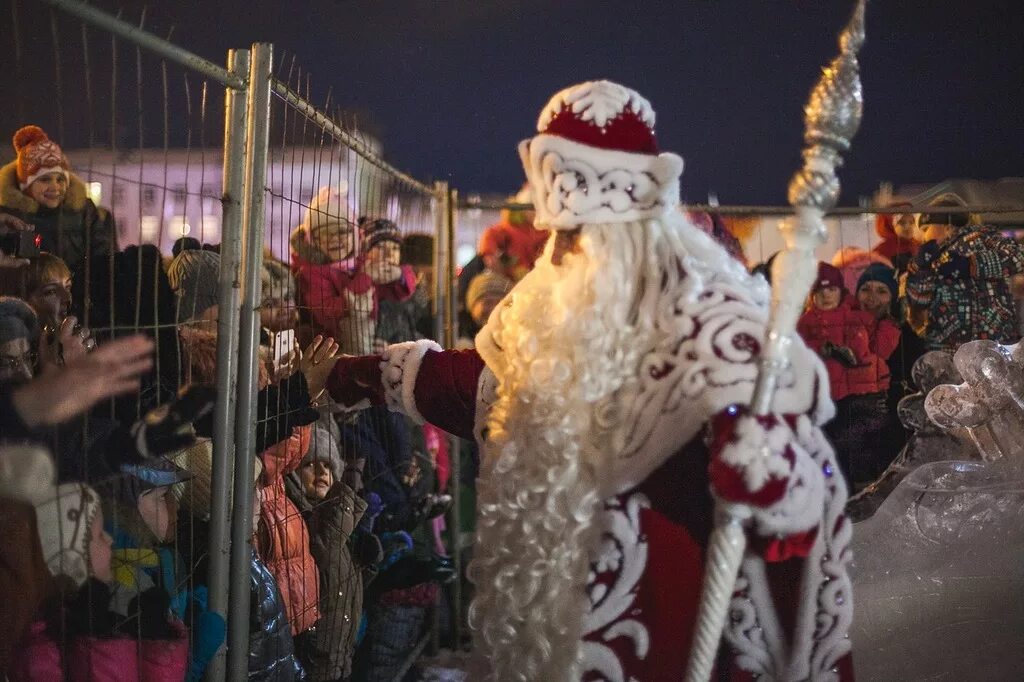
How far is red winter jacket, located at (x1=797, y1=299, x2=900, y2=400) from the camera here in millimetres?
5336

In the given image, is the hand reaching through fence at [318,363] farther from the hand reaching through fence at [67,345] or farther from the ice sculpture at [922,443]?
the ice sculpture at [922,443]

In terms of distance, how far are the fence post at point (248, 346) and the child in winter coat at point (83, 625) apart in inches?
9.1

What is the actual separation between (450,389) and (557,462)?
480 millimetres

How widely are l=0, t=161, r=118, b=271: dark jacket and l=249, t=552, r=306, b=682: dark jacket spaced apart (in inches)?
37.4

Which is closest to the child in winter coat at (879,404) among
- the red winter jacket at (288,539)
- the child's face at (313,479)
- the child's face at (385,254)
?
the child's face at (385,254)

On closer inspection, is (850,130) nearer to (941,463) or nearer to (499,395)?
(499,395)

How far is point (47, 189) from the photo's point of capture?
302 centimetres

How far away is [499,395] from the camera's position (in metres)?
2.33

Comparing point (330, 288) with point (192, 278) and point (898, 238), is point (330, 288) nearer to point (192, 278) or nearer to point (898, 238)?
point (192, 278)

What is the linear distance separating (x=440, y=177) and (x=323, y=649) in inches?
90.5

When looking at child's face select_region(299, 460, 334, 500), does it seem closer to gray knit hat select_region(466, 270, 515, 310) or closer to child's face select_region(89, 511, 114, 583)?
child's face select_region(89, 511, 114, 583)

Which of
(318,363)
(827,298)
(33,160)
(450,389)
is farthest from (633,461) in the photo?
(827,298)

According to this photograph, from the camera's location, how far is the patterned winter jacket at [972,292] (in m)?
5.45

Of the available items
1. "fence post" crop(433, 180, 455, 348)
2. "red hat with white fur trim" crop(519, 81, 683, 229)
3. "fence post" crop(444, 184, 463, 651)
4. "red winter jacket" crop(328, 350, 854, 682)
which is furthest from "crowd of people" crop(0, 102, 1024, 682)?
"red winter jacket" crop(328, 350, 854, 682)
